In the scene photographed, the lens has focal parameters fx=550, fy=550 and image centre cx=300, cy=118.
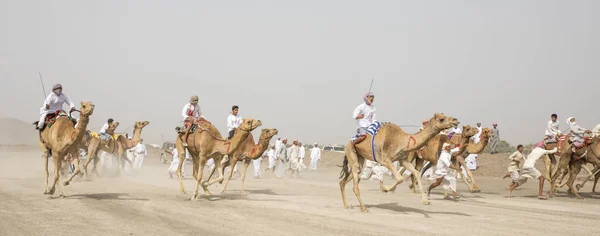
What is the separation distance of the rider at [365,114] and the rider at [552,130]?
26.4ft

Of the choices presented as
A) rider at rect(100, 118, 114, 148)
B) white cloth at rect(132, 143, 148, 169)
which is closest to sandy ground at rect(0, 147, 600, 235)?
rider at rect(100, 118, 114, 148)

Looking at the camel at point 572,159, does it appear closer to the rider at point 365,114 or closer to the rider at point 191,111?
the rider at point 365,114

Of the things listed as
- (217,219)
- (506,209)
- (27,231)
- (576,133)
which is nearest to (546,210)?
(506,209)

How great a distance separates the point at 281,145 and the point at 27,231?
22.6 m

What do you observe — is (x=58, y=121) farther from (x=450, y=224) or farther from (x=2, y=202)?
(x=450, y=224)

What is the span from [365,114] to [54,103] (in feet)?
25.8

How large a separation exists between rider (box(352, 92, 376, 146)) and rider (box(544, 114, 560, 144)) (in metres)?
8.04

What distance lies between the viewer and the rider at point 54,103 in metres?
13.8

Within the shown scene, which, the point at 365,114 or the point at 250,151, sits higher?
the point at 365,114

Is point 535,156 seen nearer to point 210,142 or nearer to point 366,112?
point 366,112

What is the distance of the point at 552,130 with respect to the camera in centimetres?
1916

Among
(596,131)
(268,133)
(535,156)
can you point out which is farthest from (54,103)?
(596,131)

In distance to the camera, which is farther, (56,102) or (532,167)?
(532,167)

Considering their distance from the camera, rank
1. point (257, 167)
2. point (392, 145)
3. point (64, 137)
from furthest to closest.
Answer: point (257, 167)
point (64, 137)
point (392, 145)
